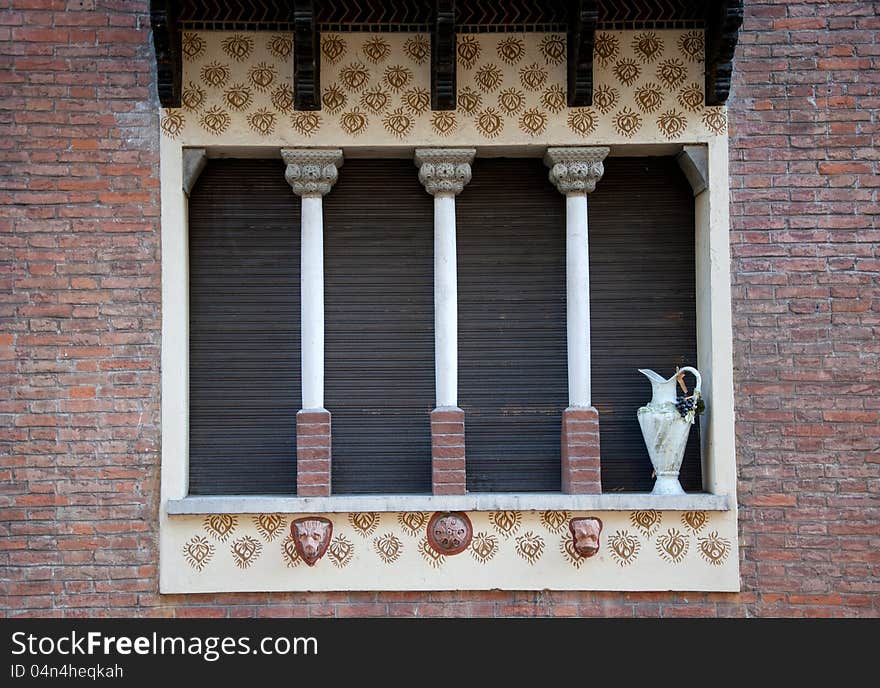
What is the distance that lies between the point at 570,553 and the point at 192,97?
359 centimetres

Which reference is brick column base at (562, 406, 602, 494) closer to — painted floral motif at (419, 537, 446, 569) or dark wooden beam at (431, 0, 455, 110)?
painted floral motif at (419, 537, 446, 569)

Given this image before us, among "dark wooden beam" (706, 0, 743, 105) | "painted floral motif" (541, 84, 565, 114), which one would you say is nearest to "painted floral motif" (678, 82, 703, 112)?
"dark wooden beam" (706, 0, 743, 105)

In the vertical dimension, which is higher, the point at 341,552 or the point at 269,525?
the point at 269,525

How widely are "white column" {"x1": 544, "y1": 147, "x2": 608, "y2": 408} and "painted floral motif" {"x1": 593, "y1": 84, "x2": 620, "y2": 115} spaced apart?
255mm

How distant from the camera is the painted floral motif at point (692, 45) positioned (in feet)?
19.7

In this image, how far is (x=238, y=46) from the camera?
19.6 feet

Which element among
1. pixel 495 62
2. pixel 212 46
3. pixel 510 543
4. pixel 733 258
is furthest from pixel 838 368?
pixel 212 46

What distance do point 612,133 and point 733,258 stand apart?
1069 mm

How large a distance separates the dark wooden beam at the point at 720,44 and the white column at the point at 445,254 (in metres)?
1.51

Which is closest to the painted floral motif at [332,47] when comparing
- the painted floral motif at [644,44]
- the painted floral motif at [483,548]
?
the painted floral motif at [644,44]

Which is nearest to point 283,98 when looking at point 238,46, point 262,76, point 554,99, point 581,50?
Answer: point 262,76

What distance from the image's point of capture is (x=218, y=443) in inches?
240

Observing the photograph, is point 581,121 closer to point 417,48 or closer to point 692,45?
point 692,45

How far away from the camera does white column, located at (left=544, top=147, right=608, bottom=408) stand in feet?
19.7
